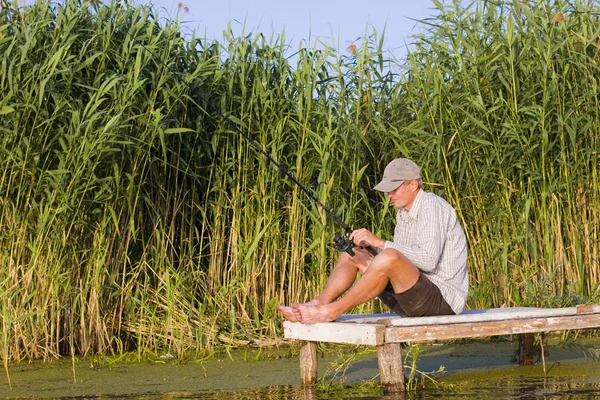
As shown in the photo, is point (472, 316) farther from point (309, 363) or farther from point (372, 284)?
point (309, 363)

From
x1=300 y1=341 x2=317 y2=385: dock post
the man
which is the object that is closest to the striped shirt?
the man

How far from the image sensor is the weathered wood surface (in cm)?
532

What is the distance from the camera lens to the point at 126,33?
25.1 ft

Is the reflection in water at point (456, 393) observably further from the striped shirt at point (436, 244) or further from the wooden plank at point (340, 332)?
the striped shirt at point (436, 244)

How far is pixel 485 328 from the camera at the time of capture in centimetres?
559

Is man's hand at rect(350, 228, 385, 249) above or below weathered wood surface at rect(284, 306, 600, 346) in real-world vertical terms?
above

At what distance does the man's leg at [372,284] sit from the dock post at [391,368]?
29cm

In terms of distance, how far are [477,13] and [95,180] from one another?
3245mm

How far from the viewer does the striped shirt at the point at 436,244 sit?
18.5 feet

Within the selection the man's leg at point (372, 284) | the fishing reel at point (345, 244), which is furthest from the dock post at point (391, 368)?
the fishing reel at point (345, 244)

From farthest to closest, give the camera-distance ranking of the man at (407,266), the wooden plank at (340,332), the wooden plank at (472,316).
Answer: the man at (407,266)
the wooden plank at (472,316)
the wooden plank at (340,332)

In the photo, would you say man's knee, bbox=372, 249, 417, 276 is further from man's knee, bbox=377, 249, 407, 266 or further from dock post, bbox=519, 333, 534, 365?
dock post, bbox=519, 333, 534, 365

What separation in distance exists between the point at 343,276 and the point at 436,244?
0.59 meters

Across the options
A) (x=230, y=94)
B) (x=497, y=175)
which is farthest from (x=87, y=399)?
(x=497, y=175)
